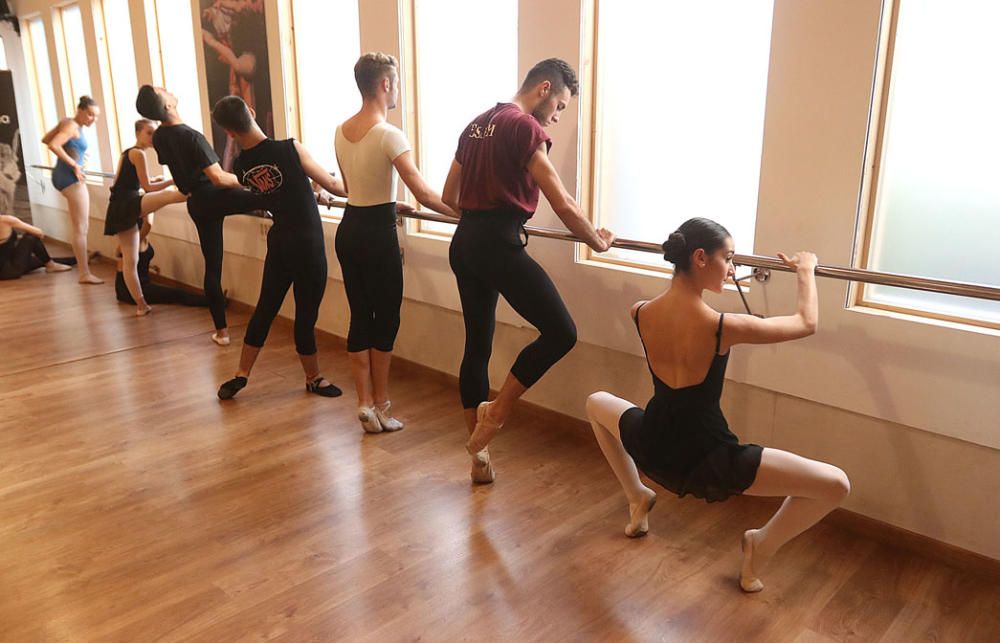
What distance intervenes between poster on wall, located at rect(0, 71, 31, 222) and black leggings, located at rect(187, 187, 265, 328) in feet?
17.8

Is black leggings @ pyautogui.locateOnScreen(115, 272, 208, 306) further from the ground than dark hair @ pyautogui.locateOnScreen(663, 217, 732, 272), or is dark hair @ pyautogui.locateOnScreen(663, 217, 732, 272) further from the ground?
dark hair @ pyautogui.locateOnScreen(663, 217, 732, 272)

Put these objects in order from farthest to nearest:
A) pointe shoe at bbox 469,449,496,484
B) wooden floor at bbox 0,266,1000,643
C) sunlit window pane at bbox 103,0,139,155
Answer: sunlit window pane at bbox 103,0,139,155, pointe shoe at bbox 469,449,496,484, wooden floor at bbox 0,266,1000,643

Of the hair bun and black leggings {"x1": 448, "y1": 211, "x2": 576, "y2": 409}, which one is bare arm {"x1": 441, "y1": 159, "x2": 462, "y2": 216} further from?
A: the hair bun

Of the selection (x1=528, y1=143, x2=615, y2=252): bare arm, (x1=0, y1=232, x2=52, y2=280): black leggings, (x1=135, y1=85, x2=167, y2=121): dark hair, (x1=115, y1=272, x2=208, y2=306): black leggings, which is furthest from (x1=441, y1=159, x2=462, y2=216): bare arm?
A: (x1=0, y1=232, x2=52, y2=280): black leggings

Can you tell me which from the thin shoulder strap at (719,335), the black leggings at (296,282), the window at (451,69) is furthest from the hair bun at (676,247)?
the black leggings at (296,282)

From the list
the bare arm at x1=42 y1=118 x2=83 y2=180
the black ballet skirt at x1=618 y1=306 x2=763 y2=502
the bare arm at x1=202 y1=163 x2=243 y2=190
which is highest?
the bare arm at x1=42 y1=118 x2=83 y2=180

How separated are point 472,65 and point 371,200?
1076mm

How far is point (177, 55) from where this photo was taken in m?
6.31

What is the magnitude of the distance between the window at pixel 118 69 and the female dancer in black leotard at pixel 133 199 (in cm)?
191

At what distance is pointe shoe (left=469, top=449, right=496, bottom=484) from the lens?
290 cm

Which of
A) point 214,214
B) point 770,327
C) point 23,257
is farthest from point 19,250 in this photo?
point 770,327

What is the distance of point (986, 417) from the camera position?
7.36 ft

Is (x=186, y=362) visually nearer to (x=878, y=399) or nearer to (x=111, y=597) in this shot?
(x=111, y=597)

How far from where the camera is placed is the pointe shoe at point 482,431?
9.18ft
